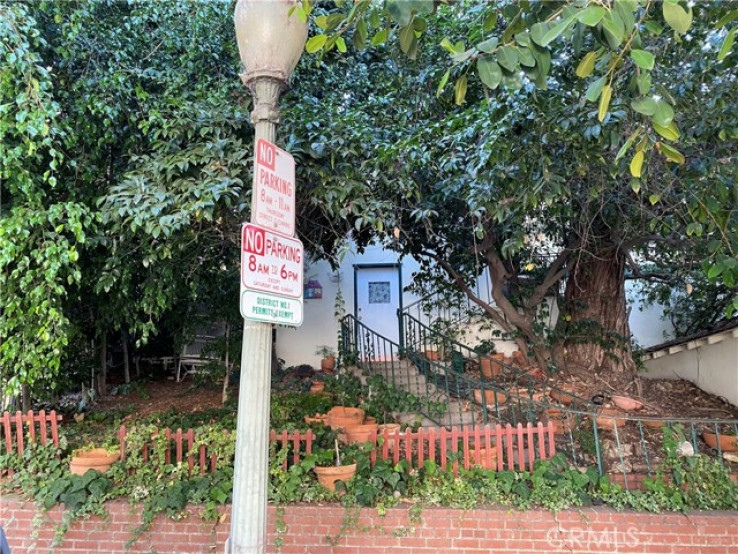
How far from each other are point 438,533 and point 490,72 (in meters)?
3.65

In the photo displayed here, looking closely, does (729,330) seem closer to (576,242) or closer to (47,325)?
(576,242)

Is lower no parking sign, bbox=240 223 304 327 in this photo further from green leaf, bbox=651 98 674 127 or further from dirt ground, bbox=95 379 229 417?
dirt ground, bbox=95 379 229 417

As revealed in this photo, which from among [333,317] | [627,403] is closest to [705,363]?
[627,403]

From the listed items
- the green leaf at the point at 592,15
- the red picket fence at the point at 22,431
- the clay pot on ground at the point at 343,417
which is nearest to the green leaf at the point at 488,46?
the green leaf at the point at 592,15

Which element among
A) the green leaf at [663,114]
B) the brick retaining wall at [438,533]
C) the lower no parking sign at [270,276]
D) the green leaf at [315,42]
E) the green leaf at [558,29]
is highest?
the green leaf at [315,42]

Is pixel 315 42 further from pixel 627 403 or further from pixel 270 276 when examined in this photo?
pixel 627 403

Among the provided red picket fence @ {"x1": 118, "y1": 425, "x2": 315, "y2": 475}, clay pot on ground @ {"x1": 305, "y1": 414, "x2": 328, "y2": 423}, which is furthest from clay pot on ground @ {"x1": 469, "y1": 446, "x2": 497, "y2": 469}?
clay pot on ground @ {"x1": 305, "y1": 414, "x2": 328, "y2": 423}

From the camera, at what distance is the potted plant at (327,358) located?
31.7 ft

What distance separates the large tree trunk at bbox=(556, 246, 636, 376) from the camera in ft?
25.6

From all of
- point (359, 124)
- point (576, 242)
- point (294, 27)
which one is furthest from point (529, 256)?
point (294, 27)

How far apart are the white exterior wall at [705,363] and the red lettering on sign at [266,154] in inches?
310

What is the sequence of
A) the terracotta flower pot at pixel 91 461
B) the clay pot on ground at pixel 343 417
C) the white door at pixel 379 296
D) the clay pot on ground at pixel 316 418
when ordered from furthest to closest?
the white door at pixel 379 296
the clay pot on ground at pixel 343 417
the clay pot on ground at pixel 316 418
the terracotta flower pot at pixel 91 461

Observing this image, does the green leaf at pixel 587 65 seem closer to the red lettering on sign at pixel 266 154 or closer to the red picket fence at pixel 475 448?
the red lettering on sign at pixel 266 154

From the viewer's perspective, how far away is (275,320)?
6.96ft
